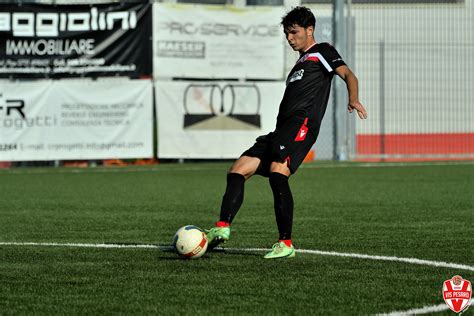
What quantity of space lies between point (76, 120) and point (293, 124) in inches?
548

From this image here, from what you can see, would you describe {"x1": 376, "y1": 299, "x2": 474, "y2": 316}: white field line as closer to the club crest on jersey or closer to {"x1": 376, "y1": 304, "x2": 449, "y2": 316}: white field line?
{"x1": 376, "y1": 304, "x2": 449, "y2": 316}: white field line

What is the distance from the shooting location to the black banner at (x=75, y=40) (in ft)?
Result: 70.3

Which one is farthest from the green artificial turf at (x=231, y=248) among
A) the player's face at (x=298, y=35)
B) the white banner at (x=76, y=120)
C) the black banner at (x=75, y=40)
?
the black banner at (x=75, y=40)

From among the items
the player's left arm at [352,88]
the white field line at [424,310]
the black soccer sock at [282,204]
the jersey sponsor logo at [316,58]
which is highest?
the jersey sponsor logo at [316,58]

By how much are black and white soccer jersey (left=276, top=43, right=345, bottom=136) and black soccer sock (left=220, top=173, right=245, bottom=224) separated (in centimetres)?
48

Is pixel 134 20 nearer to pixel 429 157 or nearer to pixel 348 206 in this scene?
pixel 429 157

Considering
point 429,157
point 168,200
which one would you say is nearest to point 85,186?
point 168,200

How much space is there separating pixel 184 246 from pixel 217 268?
494 mm

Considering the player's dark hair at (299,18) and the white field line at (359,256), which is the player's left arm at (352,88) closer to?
the player's dark hair at (299,18)

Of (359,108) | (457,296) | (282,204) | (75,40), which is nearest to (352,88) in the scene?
(359,108)

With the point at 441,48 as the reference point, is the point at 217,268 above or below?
below

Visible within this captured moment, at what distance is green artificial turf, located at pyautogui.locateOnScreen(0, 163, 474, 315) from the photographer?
560 centimetres

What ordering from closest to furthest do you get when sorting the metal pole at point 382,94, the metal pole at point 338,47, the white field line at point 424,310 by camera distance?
the white field line at point 424,310, the metal pole at point 338,47, the metal pole at point 382,94

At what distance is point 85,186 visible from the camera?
16.2 metres
